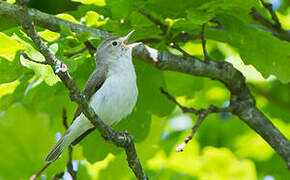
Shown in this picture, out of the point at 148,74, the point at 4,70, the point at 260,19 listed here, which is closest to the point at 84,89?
the point at 148,74

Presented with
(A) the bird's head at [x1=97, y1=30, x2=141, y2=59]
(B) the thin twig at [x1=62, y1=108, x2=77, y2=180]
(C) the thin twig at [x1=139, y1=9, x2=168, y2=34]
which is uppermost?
(C) the thin twig at [x1=139, y1=9, x2=168, y2=34]

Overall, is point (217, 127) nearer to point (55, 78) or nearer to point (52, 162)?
point (52, 162)

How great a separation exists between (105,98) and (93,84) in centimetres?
18

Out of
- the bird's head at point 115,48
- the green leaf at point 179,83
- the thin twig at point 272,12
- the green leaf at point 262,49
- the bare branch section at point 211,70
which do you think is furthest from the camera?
the green leaf at point 179,83

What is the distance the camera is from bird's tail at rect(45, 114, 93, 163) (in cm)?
438

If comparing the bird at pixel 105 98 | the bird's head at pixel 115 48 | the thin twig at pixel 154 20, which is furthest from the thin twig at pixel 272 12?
the bird's head at pixel 115 48

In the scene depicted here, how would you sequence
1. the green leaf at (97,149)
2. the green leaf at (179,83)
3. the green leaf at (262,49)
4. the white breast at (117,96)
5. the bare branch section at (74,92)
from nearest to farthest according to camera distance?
the bare branch section at (74,92), the green leaf at (262,49), the white breast at (117,96), the green leaf at (97,149), the green leaf at (179,83)

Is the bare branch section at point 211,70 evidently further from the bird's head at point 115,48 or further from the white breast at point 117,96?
the bird's head at point 115,48

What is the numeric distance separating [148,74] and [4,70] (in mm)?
1547

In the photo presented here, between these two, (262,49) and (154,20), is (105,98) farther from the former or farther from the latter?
(262,49)

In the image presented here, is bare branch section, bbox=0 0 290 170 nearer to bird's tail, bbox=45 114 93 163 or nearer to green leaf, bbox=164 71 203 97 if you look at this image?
green leaf, bbox=164 71 203 97

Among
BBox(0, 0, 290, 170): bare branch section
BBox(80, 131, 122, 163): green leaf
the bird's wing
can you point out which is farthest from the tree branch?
BBox(80, 131, 122, 163): green leaf

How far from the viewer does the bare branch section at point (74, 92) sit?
2543mm

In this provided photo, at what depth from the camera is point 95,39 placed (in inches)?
147
